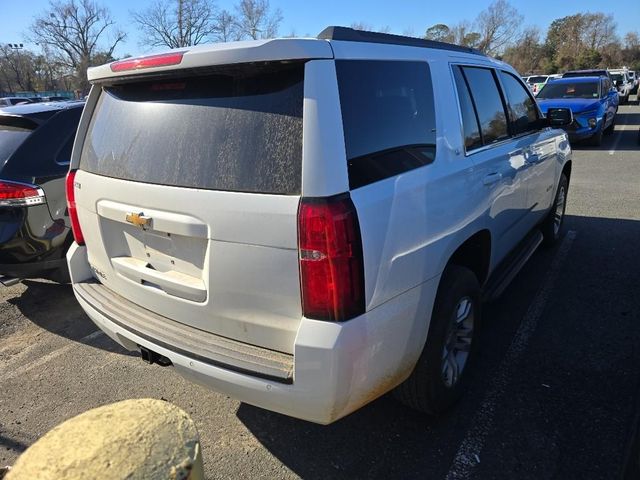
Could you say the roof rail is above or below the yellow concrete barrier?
above

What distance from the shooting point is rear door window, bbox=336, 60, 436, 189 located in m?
1.97

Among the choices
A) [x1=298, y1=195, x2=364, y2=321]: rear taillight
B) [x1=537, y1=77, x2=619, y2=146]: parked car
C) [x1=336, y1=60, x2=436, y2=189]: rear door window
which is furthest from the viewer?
[x1=537, y1=77, x2=619, y2=146]: parked car

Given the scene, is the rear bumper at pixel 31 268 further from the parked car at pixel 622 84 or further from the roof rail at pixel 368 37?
the parked car at pixel 622 84

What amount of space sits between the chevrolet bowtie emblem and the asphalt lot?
127cm

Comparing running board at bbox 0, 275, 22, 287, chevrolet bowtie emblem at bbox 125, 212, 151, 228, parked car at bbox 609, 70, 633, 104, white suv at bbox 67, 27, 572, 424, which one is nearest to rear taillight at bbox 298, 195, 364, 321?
white suv at bbox 67, 27, 572, 424

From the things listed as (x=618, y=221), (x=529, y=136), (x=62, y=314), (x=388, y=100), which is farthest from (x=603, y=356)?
(x=62, y=314)

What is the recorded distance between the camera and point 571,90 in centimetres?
1373

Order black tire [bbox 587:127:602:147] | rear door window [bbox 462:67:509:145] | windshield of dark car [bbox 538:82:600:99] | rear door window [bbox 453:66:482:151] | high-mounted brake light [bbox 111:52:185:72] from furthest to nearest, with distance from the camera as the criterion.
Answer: windshield of dark car [bbox 538:82:600:99] < black tire [bbox 587:127:602:147] < rear door window [bbox 462:67:509:145] < rear door window [bbox 453:66:482:151] < high-mounted brake light [bbox 111:52:185:72]

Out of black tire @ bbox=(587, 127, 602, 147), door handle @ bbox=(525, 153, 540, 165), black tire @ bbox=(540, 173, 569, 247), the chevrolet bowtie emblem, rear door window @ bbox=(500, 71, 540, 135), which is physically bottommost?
black tire @ bbox=(587, 127, 602, 147)

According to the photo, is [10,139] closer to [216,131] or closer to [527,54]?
[216,131]

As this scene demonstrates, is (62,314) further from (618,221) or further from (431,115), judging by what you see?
(618,221)

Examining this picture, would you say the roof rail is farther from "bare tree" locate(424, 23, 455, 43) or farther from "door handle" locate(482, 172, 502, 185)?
"bare tree" locate(424, 23, 455, 43)

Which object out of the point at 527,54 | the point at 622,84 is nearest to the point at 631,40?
the point at 527,54

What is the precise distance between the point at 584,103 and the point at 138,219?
43.6ft
